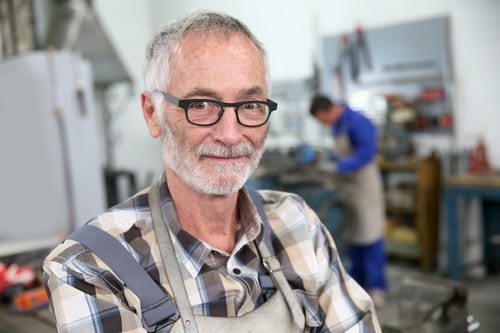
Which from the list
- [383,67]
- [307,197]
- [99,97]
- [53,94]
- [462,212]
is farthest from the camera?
[99,97]

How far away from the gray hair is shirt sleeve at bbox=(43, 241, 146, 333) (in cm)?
39

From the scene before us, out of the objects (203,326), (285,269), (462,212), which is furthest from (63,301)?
(462,212)

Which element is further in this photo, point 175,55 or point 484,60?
point 484,60

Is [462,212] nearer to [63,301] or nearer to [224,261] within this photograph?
[224,261]

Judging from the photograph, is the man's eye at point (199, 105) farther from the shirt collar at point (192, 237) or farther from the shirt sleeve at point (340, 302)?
the shirt sleeve at point (340, 302)

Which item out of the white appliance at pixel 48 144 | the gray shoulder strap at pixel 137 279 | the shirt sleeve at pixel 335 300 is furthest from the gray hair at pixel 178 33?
the white appliance at pixel 48 144

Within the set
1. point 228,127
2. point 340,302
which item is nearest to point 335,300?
point 340,302

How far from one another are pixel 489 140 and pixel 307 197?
1486 millimetres

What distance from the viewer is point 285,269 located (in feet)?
3.52

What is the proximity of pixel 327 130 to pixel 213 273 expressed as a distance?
11.4ft

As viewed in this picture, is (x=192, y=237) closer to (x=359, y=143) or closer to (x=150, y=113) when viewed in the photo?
(x=150, y=113)

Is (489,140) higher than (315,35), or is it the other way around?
(315,35)

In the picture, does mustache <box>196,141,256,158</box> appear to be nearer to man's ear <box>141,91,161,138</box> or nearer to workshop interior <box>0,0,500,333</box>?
man's ear <box>141,91,161,138</box>

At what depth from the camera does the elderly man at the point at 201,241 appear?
865 mm
